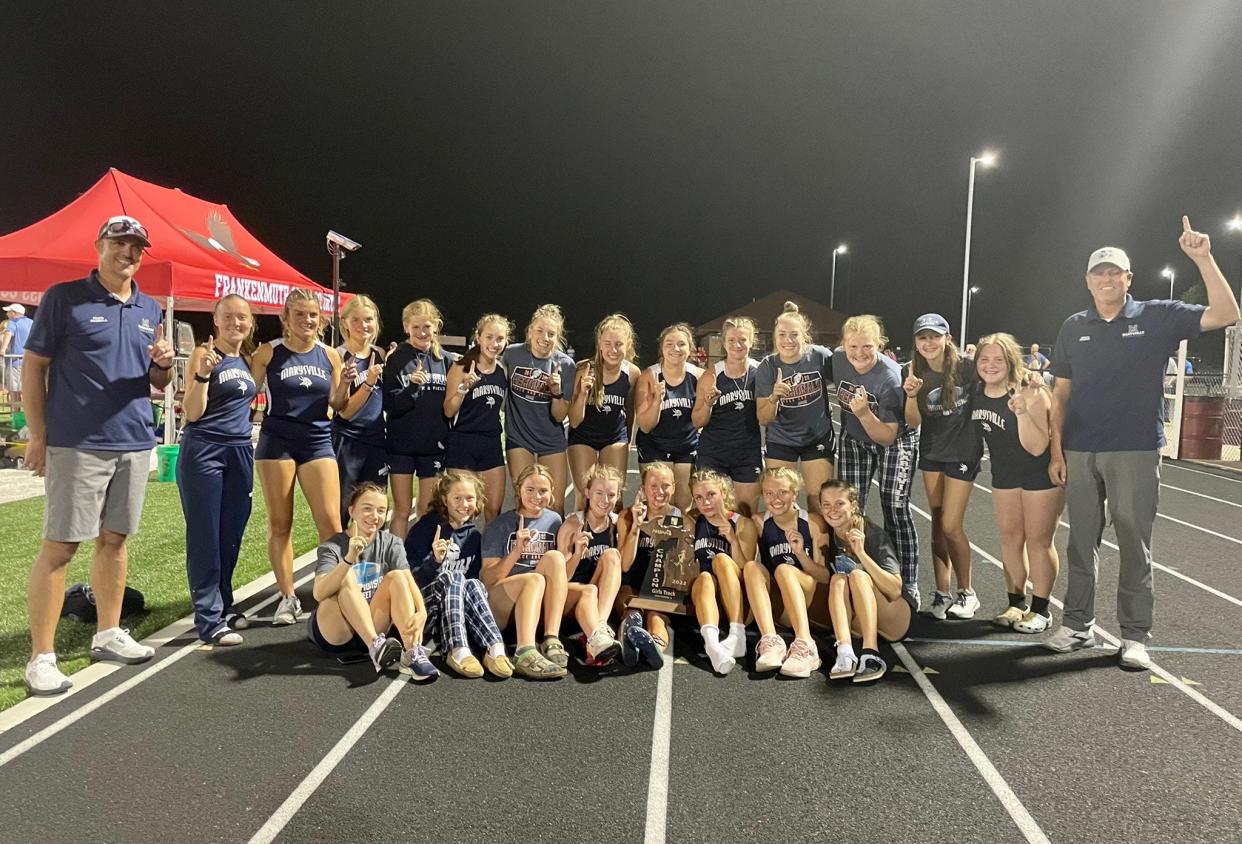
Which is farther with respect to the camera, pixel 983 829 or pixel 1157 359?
pixel 1157 359

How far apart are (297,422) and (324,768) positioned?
213cm

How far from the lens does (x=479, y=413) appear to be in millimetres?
5137

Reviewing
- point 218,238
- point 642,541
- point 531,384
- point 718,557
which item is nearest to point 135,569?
point 531,384

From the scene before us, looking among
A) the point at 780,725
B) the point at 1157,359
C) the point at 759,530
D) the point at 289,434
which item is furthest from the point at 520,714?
the point at 1157,359

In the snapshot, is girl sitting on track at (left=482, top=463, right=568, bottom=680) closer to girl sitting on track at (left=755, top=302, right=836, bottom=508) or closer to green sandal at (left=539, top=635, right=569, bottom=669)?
green sandal at (left=539, top=635, right=569, bottom=669)

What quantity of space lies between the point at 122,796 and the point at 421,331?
3.01 metres

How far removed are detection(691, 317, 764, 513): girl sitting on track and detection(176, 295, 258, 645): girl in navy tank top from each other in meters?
2.75

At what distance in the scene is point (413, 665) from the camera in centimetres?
390

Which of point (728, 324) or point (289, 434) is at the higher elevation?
point (728, 324)

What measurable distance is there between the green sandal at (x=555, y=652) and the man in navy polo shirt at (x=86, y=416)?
2160mm

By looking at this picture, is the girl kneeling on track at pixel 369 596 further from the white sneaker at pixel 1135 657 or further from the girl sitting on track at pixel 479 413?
the white sneaker at pixel 1135 657

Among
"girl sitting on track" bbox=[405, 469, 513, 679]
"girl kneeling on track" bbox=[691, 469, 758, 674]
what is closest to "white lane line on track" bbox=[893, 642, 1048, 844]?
"girl kneeling on track" bbox=[691, 469, 758, 674]

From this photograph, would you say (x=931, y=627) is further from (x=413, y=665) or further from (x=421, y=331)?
(x=421, y=331)

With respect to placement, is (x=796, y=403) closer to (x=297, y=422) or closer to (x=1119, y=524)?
(x=1119, y=524)
